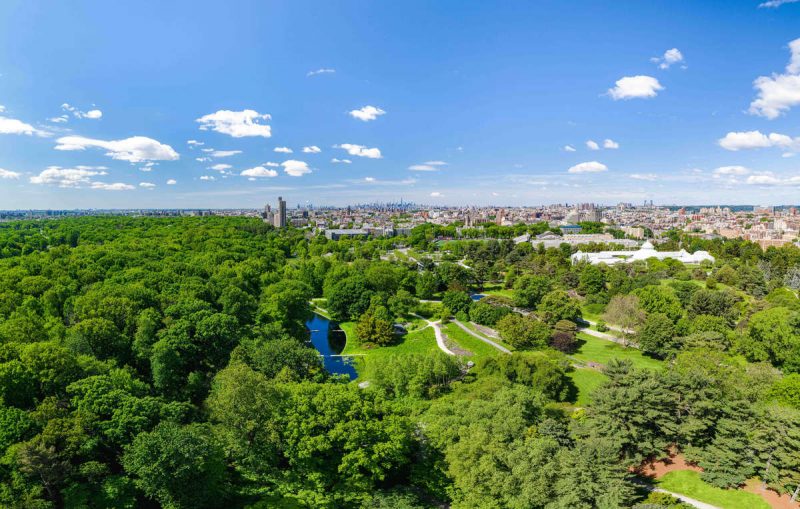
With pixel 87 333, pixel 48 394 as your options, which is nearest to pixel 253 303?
pixel 87 333

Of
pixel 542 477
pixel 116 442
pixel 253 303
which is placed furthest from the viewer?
pixel 253 303

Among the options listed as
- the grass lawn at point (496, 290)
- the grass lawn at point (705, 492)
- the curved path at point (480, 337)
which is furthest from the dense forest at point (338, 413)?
the grass lawn at point (496, 290)

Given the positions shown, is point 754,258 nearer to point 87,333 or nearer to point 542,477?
point 542,477

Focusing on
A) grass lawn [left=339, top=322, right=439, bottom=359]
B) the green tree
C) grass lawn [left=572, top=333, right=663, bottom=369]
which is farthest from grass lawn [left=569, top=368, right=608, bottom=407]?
the green tree

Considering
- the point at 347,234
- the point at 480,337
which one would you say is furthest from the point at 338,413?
the point at 347,234

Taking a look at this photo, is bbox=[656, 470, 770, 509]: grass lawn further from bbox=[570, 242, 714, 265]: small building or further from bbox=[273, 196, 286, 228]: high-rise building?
bbox=[273, 196, 286, 228]: high-rise building
